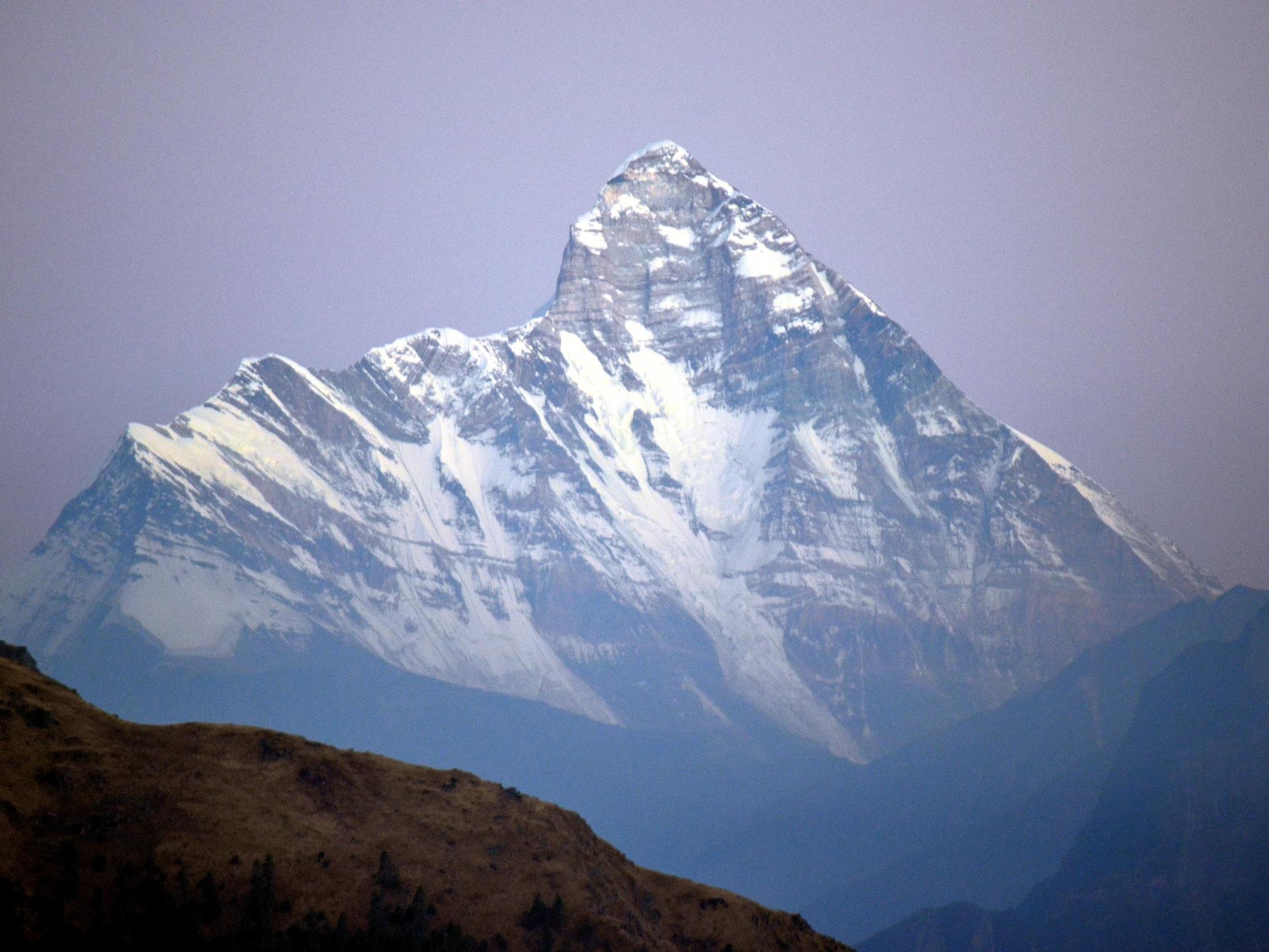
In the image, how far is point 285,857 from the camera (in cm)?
10169

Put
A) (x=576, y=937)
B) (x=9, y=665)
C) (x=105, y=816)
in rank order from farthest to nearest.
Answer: (x=9, y=665) < (x=576, y=937) < (x=105, y=816)

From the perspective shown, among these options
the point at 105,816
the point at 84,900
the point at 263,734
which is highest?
the point at 263,734

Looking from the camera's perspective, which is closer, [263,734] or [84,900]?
[84,900]

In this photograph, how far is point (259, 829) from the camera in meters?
103

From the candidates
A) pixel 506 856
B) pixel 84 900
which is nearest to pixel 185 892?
pixel 84 900

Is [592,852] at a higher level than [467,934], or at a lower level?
higher

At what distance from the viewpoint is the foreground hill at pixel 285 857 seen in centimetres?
9350

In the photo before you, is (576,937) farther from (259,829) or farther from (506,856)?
(259,829)

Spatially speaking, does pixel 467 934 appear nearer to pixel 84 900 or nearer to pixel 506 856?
pixel 506 856

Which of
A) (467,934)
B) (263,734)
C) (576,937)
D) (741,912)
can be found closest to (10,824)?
(263,734)

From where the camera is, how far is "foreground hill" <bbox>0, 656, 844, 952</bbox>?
307 ft

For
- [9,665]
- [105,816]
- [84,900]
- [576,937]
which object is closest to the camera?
[84,900]

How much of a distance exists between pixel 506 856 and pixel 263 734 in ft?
70.6

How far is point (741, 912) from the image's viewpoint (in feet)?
390
